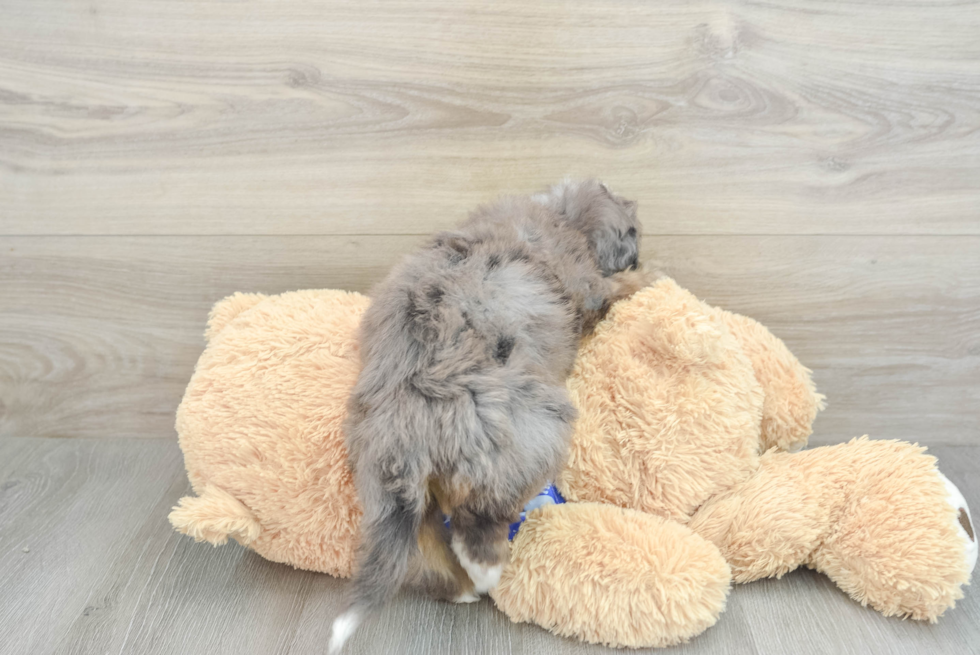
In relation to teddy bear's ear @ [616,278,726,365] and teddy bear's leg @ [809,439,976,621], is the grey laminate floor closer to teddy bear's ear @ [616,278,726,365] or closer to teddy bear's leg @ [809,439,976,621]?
teddy bear's leg @ [809,439,976,621]

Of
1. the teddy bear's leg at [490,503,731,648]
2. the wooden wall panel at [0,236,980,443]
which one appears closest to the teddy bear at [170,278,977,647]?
the teddy bear's leg at [490,503,731,648]

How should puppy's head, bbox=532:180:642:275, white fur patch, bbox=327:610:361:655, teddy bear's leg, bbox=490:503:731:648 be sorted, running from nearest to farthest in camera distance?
1. white fur patch, bbox=327:610:361:655
2. teddy bear's leg, bbox=490:503:731:648
3. puppy's head, bbox=532:180:642:275

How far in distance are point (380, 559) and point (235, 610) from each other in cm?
35

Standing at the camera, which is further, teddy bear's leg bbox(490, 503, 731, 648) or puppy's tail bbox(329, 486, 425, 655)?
teddy bear's leg bbox(490, 503, 731, 648)

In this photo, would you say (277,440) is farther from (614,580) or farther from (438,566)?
(614,580)

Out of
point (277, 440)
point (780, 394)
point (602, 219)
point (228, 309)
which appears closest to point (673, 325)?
point (602, 219)

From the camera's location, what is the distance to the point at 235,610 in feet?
2.96

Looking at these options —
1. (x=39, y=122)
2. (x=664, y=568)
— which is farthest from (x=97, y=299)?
(x=664, y=568)

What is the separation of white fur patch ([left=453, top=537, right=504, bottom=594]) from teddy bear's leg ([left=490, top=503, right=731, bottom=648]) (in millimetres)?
36

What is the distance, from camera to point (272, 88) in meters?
1.09

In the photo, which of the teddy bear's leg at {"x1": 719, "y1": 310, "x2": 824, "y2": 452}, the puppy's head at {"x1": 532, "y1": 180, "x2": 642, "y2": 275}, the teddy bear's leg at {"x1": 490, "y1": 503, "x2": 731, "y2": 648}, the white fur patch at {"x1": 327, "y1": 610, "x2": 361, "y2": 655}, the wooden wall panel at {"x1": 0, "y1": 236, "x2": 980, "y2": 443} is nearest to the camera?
the white fur patch at {"x1": 327, "y1": 610, "x2": 361, "y2": 655}

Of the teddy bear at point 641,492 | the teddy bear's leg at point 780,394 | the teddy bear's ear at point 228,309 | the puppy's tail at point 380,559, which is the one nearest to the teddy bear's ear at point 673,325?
the teddy bear at point 641,492

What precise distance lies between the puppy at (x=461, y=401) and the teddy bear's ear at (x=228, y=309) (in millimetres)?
355

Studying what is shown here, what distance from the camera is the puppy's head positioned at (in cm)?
88
